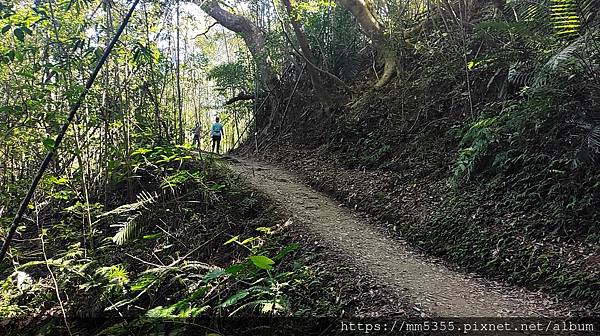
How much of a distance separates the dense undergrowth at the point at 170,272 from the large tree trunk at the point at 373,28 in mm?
4978

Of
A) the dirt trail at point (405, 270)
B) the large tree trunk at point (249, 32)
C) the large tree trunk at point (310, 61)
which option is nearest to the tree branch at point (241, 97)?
the large tree trunk at point (249, 32)

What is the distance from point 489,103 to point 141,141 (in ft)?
20.9

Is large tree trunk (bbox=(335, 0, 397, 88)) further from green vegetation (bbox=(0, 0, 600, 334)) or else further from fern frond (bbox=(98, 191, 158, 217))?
fern frond (bbox=(98, 191, 158, 217))

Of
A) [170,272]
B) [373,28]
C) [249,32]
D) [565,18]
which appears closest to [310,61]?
[373,28]

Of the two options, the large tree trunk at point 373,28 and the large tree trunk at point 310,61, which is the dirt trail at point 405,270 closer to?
the large tree trunk at point 373,28

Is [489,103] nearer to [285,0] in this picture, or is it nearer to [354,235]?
[354,235]

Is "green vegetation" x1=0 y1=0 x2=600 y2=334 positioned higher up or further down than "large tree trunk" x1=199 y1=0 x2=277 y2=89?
further down

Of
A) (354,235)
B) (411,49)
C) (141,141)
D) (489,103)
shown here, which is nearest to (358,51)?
(411,49)

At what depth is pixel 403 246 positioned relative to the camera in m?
5.13

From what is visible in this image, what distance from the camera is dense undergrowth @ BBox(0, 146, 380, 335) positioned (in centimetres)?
373

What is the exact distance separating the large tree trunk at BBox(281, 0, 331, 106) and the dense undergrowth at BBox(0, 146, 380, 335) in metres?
4.31

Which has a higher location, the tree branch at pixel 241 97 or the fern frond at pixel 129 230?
the tree branch at pixel 241 97

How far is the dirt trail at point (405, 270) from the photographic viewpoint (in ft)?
10.8

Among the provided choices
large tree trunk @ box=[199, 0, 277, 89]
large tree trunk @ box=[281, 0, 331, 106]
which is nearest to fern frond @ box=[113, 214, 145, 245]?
large tree trunk @ box=[281, 0, 331, 106]
